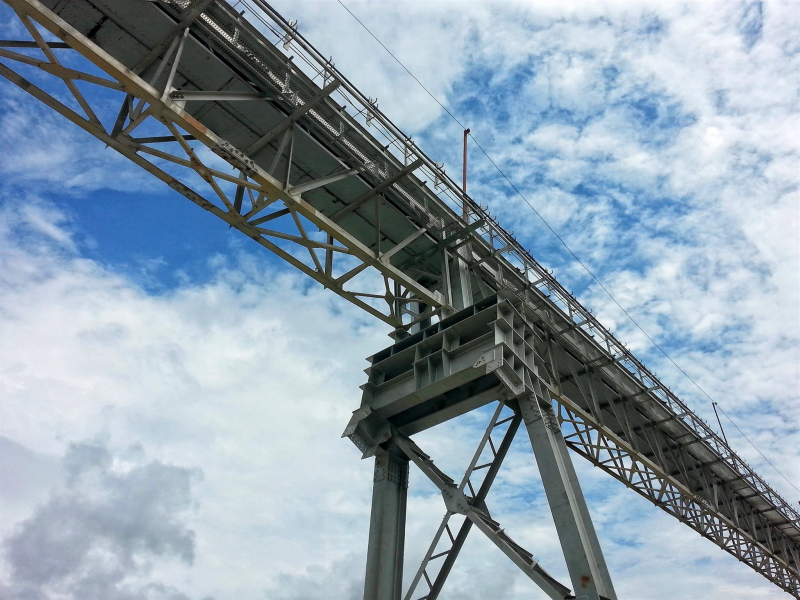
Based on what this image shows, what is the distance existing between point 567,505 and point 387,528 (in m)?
3.06

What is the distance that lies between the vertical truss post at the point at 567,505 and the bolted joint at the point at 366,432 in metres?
2.64

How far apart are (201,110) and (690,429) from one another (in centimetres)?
1889

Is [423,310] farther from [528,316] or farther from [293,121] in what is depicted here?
[293,121]

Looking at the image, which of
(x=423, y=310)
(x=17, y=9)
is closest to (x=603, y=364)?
(x=423, y=310)

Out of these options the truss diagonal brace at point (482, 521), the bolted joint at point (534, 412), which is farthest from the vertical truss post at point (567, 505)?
the truss diagonal brace at point (482, 521)

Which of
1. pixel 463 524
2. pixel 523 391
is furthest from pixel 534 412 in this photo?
pixel 463 524

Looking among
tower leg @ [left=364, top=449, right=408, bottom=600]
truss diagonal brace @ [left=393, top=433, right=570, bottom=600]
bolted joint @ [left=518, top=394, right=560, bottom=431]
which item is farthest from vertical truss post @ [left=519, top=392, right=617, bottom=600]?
tower leg @ [left=364, top=449, right=408, bottom=600]

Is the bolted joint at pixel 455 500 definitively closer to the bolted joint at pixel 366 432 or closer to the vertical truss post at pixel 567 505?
the vertical truss post at pixel 567 505

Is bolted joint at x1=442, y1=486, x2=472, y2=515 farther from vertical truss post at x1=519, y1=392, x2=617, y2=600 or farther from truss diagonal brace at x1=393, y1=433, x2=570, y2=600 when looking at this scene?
vertical truss post at x1=519, y1=392, x2=617, y2=600

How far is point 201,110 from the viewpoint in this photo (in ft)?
37.7

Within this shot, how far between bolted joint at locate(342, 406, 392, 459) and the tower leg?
0.21m

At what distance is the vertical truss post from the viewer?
906 centimetres

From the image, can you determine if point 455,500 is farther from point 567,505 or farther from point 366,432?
point 366,432

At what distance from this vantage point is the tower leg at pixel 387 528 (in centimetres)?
1029
